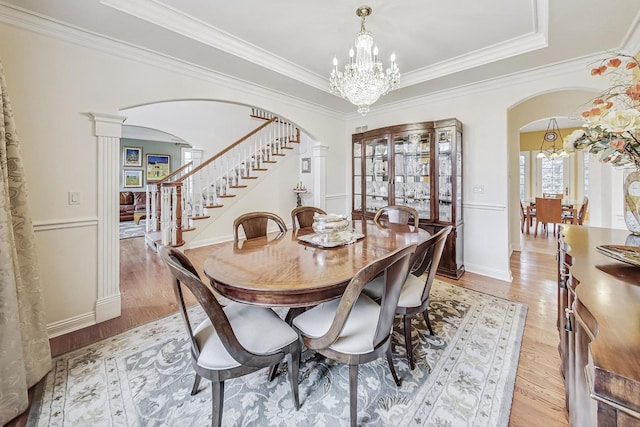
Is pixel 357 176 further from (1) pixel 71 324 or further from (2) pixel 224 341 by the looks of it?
(1) pixel 71 324

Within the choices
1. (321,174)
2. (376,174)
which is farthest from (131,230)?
(376,174)

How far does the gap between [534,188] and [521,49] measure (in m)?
6.82

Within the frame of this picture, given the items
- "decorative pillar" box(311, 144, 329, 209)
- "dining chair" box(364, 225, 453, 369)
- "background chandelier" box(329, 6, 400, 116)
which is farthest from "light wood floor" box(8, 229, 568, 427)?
"background chandelier" box(329, 6, 400, 116)

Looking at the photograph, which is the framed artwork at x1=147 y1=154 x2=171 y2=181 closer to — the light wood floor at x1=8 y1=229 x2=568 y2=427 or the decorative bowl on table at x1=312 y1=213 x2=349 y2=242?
the light wood floor at x1=8 y1=229 x2=568 y2=427

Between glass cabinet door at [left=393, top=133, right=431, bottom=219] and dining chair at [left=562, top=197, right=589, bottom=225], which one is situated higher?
glass cabinet door at [left=393, top=133, right=431, bottom=219]

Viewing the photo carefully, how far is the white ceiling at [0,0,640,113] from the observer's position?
208 cm

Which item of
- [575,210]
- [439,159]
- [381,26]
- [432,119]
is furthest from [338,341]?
[575,210]

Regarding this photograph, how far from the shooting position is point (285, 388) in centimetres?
161

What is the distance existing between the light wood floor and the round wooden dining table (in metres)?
1.12

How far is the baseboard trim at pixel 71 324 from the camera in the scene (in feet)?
7.09

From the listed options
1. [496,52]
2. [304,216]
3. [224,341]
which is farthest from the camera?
[304,216]

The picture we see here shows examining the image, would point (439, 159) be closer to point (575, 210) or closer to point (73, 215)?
point (73, 215)

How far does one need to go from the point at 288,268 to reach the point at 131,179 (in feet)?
32.3

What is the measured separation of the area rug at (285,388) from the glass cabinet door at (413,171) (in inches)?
79.1
